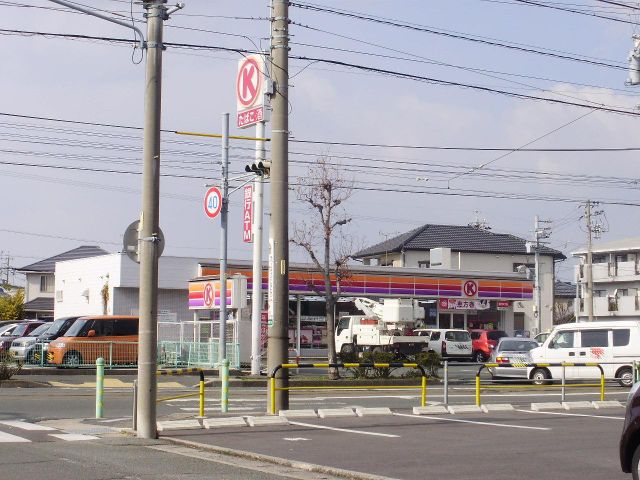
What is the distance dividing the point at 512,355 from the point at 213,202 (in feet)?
36.6

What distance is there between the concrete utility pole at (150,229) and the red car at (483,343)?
34.6 meters

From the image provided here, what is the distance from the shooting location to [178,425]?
51.0 feet

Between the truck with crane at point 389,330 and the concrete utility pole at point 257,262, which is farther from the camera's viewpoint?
the truck with crane at point 389,330

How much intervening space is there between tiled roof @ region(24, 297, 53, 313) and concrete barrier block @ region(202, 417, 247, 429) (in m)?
56.6

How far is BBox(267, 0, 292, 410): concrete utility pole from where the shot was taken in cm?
1758

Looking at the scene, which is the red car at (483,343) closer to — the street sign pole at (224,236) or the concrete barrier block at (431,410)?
the street sign pole at (224,236)

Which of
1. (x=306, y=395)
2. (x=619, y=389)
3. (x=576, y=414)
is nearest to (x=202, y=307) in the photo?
(x=306, y=395)

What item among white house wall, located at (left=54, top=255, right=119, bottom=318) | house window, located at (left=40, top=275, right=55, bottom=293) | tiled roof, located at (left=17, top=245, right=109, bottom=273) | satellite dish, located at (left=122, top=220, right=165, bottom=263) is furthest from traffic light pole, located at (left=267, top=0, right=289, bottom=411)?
house window, located at (left=40, top=275, right=55, bottom=293)

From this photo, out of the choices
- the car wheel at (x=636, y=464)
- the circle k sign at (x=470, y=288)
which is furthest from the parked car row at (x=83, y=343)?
the car wheel at (x=636, y=464)

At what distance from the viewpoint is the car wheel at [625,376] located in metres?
28.3

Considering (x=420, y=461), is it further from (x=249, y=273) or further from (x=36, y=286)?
(x=36, y=286)

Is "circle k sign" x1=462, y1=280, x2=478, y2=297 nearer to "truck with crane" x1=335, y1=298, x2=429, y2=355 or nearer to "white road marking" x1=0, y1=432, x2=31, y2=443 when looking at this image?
"truck with crane" x1=335, y1=298, x2=429, y2=355

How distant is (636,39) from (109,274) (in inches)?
1311

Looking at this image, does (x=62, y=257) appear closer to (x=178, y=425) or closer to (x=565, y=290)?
(x=565, y=290)
